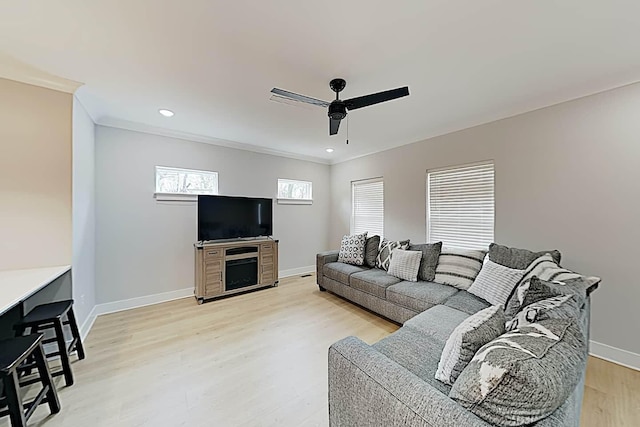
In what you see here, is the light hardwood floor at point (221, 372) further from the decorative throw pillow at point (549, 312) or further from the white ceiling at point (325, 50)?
the white ceiling at point (325, 50)

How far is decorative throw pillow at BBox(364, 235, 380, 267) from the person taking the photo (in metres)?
3.99

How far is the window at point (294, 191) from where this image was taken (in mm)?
5215

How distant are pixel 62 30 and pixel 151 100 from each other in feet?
3.66

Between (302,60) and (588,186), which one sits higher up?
(302,60)

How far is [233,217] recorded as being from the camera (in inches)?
168

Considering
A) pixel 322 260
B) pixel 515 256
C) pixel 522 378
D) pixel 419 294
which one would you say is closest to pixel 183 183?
pixel 322 260

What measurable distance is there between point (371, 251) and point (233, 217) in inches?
93.7

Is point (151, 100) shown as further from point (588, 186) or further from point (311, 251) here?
point (588, 186)

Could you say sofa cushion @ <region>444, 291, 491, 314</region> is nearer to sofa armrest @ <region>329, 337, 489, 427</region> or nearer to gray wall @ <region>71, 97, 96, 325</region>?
sofa armrest @ <region>329, 337, 489, 427</region>

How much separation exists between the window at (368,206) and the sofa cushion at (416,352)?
3.07 m

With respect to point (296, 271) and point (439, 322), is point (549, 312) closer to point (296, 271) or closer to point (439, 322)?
point (439, 322)

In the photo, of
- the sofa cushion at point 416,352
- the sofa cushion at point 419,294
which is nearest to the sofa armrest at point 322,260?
the sofa cushion at point 419,294

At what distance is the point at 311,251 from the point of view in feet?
18.6

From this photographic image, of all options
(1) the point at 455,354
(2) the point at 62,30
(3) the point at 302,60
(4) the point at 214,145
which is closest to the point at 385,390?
(1) the point at 455,354
